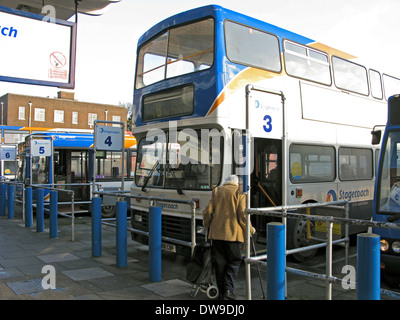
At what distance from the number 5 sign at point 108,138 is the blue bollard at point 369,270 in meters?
7.14

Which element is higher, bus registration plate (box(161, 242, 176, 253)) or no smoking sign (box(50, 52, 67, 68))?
no smoking sign (box(50, 52, 67, 68))

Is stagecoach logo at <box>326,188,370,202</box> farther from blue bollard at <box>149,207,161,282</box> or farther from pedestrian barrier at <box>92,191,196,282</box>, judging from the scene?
blue bollard at <box>149,207,161,282</box>

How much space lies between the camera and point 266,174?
25.0 ft

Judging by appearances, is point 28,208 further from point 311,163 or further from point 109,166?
point 311,163

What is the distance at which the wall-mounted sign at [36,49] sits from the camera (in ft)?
19.5

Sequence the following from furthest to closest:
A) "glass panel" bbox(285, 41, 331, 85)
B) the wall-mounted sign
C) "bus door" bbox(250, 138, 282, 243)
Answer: "glass panel" bbox(285, 41, 331, 85) → "bus door" bbox(250, 138, 282, 243) → the wall-mounted sign

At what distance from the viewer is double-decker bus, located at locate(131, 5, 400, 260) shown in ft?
21.2

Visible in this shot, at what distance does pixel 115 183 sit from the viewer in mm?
14047

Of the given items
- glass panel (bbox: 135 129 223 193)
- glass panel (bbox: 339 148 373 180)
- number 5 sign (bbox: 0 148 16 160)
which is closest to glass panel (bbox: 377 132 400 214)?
glass panel (bbox: 135 129 223 193)

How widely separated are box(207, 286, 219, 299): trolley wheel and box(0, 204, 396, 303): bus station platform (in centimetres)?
8

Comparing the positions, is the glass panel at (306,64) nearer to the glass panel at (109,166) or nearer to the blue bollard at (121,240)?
the blue bollard at (121,240)

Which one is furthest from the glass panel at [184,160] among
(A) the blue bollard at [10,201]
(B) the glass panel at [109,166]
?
(A) the blue bollard at [10,201]

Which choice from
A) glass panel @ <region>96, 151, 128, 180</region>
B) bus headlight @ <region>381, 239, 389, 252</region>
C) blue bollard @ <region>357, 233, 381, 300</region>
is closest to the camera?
blue bollard @ <region>357, 233, 381, 300</region>
